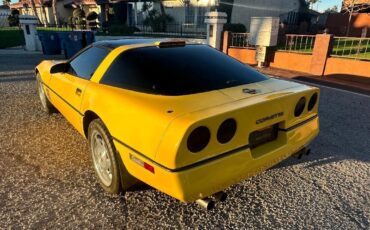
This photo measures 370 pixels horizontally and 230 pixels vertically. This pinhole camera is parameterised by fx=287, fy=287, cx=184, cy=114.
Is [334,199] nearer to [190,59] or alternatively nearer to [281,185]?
[281,185]

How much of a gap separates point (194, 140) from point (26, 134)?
3.33 metres

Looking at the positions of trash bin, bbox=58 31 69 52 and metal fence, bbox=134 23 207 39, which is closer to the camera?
trash bin, bbox=58 31 69 52

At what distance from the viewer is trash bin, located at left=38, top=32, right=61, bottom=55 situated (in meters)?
13.7

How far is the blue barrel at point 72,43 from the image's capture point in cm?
1268

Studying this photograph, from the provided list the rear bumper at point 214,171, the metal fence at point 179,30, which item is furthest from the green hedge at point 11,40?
the rear bumper at point 214,171

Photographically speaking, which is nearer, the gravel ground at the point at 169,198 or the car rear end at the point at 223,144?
the car rear end at the point at 223,144

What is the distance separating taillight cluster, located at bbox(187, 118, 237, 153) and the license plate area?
0.29 meters

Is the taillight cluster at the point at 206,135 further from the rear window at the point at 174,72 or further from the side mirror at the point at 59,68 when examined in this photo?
the side mirror at the point at 59,68

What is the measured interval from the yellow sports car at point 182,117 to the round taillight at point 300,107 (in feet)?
0.04

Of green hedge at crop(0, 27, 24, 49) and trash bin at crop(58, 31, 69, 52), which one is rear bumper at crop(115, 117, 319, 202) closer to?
trash bin at crop(58, 31, 69, 52)

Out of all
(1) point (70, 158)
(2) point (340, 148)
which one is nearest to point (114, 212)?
(1) point (70, 158)

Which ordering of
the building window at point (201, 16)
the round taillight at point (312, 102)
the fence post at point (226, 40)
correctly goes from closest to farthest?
the round taillight at point (312, 102)
the fence post at point (226, 40)
the building window at point (201, 16)

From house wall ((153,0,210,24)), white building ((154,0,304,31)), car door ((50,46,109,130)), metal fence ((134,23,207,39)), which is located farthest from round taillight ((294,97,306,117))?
house wall ((153,0,210,24))

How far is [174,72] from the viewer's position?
2697mm
